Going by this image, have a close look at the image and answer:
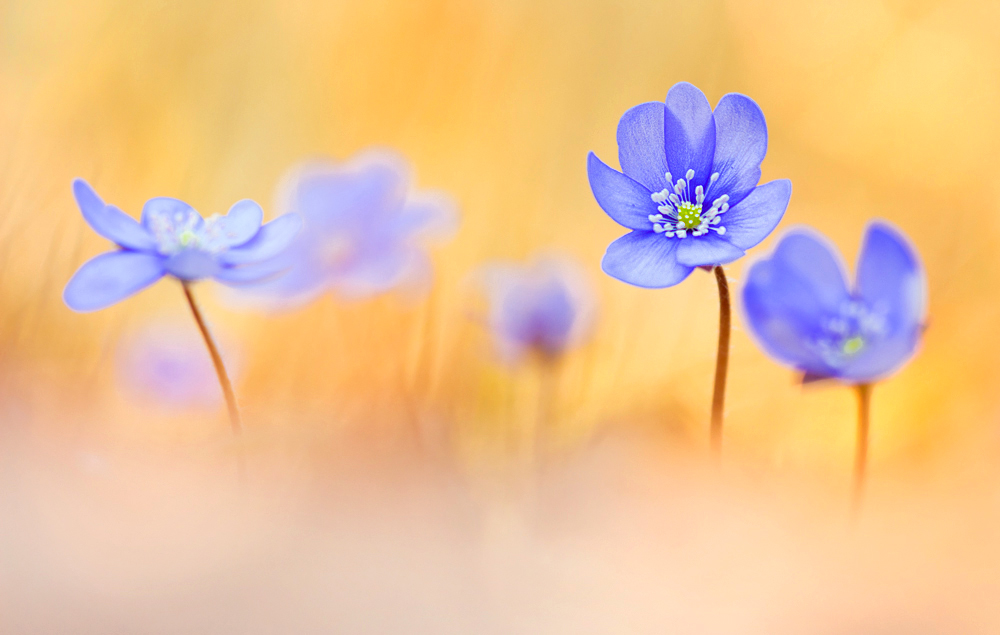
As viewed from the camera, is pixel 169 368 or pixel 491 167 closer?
pixel 169 368

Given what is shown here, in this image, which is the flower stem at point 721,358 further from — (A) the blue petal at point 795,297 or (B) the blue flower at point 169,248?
(B) the blue flower at point 169,248

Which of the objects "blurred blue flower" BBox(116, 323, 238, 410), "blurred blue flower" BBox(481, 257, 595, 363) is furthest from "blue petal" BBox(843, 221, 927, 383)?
"blurred blue flower" BBox(116, 323, 238, 410)

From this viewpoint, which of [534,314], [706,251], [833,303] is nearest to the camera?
[706,251]

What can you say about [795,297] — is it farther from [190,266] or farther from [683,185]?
[190,266]

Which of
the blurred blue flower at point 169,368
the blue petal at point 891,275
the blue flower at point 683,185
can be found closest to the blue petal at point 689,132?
the blue flower at point 683,185

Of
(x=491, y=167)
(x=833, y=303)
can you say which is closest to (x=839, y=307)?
(x=833, y=303)

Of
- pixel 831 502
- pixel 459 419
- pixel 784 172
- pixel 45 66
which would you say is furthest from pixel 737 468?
pixel 45 66

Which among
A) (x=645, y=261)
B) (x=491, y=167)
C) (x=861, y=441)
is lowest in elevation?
(x=861, y=441)

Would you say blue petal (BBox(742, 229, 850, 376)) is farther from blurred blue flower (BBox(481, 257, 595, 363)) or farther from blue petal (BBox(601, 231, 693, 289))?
blurred blue flower (BBox(481, 257, 595, 363))
